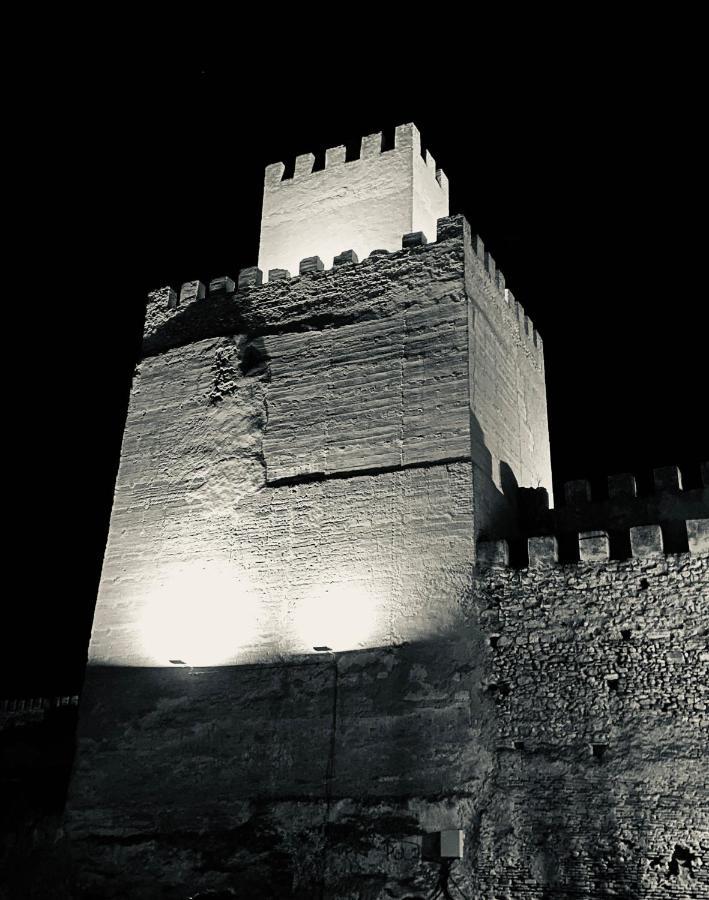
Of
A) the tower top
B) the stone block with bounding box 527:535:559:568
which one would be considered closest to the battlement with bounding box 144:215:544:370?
the tower top

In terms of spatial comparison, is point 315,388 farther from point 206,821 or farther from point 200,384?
point 206,821

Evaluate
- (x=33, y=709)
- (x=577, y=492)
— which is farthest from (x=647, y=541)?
(x=33, y=709)

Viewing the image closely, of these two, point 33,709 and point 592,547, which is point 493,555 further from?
point 33,709

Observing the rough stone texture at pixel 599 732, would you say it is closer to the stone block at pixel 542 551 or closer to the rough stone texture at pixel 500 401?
the stone block at pixel 542 551

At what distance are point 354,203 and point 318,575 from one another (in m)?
6.38

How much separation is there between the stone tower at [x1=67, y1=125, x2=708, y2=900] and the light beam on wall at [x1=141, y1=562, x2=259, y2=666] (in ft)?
0.11

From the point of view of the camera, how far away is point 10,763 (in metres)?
15.0

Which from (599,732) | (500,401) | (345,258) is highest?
(345,258)

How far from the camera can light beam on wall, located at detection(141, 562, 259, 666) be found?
12172 millimetres

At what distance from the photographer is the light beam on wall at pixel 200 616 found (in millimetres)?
12172

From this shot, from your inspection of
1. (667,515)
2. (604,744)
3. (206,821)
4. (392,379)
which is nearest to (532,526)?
(667,515)

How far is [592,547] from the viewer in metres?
10.8

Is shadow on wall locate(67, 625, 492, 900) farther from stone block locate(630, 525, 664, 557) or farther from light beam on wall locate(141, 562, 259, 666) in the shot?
stone block locate(630, 525, 664, 557)

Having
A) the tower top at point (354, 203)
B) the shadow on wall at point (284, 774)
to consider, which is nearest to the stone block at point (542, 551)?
the shadow on wall at point (284, 774)
